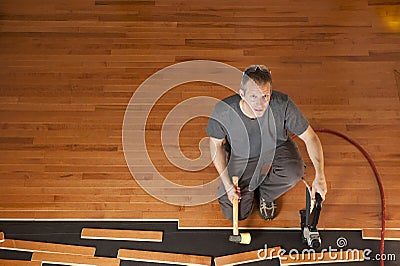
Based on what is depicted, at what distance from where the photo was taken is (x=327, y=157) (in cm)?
278

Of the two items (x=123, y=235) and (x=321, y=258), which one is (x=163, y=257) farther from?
(x=321, y=258)

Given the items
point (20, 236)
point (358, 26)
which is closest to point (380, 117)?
point (358, 26)

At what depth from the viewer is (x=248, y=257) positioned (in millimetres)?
2498

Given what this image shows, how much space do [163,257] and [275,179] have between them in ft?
1.96

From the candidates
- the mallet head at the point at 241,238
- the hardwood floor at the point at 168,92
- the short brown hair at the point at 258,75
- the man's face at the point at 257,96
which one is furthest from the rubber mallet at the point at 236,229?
the short brown hair at the point at 258,75

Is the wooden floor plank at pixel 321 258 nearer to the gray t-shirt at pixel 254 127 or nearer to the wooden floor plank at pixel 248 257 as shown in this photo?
the wooden floor plank at pixel 248 257

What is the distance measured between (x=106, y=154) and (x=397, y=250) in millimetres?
1417

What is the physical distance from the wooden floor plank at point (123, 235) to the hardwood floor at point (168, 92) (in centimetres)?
8

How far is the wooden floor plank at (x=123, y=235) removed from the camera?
8.41 feet

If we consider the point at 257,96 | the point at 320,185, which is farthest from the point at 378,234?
the point at 257,96

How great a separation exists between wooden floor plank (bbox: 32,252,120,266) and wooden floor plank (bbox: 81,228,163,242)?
0.10 metres

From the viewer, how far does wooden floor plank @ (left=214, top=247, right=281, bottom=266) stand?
8.16 feet

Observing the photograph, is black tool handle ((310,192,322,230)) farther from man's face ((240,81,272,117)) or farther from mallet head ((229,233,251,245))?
man's face ((240,81,272,117))

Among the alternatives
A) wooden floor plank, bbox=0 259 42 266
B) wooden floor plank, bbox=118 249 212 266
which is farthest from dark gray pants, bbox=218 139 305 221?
wooden floor plank, bbox=0 259 42 266
